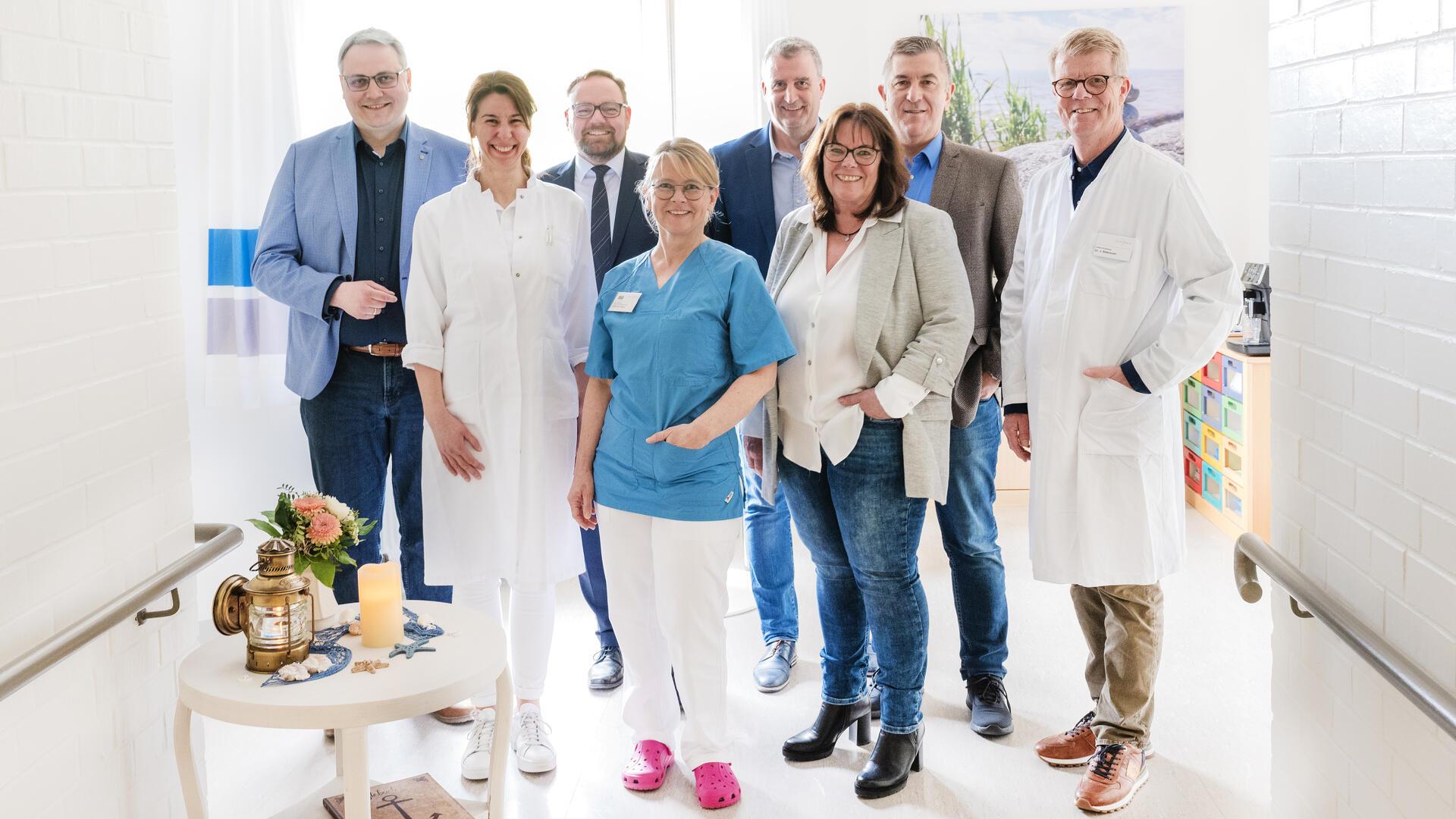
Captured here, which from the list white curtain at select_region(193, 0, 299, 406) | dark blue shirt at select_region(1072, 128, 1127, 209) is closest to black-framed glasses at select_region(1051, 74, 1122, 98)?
dark blue shirt at select_region(1072, 128, 1127, 209)

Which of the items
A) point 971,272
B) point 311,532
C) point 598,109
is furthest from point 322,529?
point 971,272

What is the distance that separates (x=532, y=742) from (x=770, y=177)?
5.15ft

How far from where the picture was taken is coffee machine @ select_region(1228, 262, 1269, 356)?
476 centimetres

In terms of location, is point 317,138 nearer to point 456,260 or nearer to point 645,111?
point 456,260

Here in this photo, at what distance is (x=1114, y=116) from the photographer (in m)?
2.54

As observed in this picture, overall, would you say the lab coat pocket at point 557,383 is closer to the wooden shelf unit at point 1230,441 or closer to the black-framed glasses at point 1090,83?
the black-framed glasses at point 1090,83

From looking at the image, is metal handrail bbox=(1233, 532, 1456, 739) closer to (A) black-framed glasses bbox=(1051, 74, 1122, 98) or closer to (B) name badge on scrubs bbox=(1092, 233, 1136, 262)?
(B) name badge on scrubs bbox=(1092, 233, 1136, 262)

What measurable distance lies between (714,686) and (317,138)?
5.56 feet

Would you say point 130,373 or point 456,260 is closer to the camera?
point 130,373

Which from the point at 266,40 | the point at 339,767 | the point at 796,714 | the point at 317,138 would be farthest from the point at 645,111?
the point at 339,767

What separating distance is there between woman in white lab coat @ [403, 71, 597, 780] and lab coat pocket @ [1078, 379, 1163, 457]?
117 cm

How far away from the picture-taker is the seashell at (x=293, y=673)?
2.04 metres

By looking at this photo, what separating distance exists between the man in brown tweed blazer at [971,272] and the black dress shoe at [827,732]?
309 mm

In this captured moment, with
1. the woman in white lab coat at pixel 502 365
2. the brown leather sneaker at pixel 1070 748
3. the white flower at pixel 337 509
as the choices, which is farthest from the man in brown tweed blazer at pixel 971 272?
the white flower at pixel 337 509
